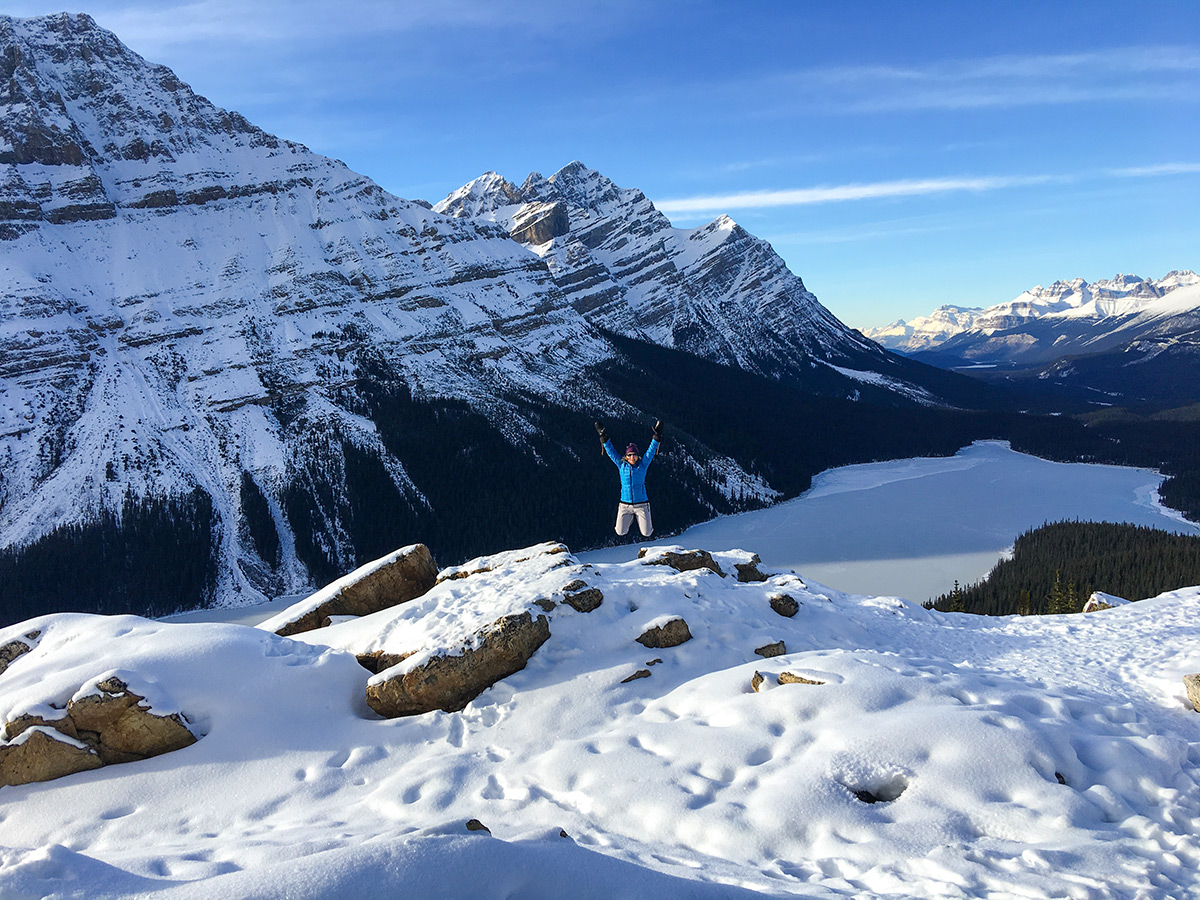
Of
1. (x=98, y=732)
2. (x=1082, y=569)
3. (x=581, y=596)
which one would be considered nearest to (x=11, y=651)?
(x=98, y=732)

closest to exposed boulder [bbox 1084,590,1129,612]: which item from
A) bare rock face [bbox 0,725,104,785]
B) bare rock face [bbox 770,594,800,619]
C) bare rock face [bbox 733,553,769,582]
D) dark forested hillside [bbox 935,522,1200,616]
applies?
bare rock face [bbox 733,553,769,582]

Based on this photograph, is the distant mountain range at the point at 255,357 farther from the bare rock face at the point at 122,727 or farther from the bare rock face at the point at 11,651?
the bare rock face at the point at 122,727

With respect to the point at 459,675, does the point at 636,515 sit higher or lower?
higher

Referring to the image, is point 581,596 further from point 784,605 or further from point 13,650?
point 13,650

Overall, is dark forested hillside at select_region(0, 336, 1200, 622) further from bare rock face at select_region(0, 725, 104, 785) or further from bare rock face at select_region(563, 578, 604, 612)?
bare rock face at select_region(0, 725, 104, 785)

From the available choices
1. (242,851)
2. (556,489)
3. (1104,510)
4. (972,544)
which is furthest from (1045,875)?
(1104,510)

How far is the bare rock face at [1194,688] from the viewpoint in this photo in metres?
12.4

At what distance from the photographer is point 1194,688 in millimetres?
12547

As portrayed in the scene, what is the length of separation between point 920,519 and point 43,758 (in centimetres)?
10031

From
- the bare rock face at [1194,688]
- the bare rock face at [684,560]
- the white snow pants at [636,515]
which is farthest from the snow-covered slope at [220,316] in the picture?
the bare rock face at [1194,688]

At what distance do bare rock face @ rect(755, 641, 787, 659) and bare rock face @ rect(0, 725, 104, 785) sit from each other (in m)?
13.1

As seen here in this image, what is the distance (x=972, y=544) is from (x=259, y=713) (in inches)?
3358

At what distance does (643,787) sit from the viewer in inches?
381

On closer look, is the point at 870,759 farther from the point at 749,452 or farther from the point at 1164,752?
the point at 749,452
